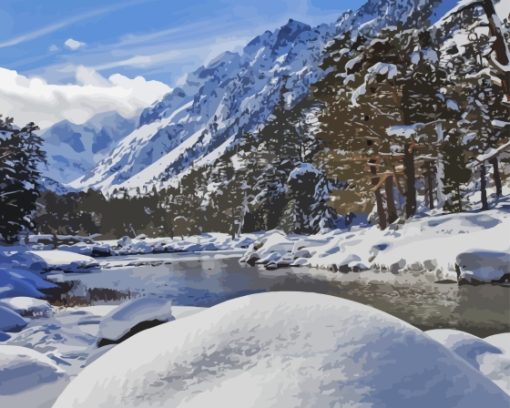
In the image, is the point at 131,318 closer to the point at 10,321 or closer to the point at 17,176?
the point at 10,321

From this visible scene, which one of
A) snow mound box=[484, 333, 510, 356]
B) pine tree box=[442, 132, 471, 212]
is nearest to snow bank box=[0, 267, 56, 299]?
snow mound box=[484, 333, 510, 356]

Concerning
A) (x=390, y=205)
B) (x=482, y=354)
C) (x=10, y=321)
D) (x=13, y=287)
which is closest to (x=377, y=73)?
(x=390, y=205)

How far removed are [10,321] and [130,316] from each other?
504 cm

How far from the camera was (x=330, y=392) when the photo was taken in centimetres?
297

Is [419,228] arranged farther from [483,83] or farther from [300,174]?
[300,174]

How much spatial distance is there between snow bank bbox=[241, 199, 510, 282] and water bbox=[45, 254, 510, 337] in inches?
33.1

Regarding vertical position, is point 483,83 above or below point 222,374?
above

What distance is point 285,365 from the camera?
3152mm

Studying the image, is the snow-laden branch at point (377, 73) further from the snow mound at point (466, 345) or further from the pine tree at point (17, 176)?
the snow mound at point (466, 345)

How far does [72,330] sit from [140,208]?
115 metres

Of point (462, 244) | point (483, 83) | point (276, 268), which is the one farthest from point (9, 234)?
point (483, 83)

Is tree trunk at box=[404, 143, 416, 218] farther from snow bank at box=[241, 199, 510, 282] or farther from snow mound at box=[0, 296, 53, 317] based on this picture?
snow mound at box=[0, 296, 53, 317]

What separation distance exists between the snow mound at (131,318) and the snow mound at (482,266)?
12.4 m

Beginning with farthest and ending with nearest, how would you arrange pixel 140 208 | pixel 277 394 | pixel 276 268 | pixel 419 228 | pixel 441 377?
pixel 140 208 < pixel 276 268 < pixel 419 228 < pixel 441 377 < pixel 277 394
